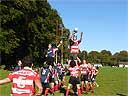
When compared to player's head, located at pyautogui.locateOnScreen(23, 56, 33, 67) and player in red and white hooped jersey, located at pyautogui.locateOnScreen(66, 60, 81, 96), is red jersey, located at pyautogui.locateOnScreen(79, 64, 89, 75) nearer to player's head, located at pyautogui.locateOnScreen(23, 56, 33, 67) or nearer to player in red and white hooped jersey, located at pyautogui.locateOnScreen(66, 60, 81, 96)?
player in red and white hooped jersey, located at pyautogui.locateOnScreen(66, 60, 81, 96)

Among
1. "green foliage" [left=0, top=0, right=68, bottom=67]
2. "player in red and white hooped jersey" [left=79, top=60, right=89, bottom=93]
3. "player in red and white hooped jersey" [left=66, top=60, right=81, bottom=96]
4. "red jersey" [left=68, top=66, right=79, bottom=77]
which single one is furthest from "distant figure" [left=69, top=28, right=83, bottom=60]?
"green foliage" [left=0, top=0, right=68, bottom=67]

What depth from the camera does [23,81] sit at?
34.7ft

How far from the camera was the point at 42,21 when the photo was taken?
70938 millimetres

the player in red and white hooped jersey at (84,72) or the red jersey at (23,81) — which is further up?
the player in red and white hooped jersey at (84,72)

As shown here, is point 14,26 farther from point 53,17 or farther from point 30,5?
point 53,17

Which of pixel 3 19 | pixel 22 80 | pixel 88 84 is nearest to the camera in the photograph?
pixel 22 80

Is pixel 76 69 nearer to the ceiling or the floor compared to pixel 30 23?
nearer to the floor

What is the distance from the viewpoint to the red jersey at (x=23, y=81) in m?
10.5

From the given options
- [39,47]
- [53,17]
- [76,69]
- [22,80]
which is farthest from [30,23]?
[22,80]

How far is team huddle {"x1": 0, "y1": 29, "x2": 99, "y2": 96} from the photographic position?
10430 mm

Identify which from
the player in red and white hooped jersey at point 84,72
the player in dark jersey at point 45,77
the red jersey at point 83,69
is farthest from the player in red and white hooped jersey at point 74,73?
the red jersey at point 83,69

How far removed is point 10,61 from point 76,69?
147ft

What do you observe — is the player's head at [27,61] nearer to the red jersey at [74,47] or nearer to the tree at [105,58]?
the red jersey at [74,47]

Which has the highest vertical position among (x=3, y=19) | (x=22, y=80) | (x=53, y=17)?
(x=53, y=17)
